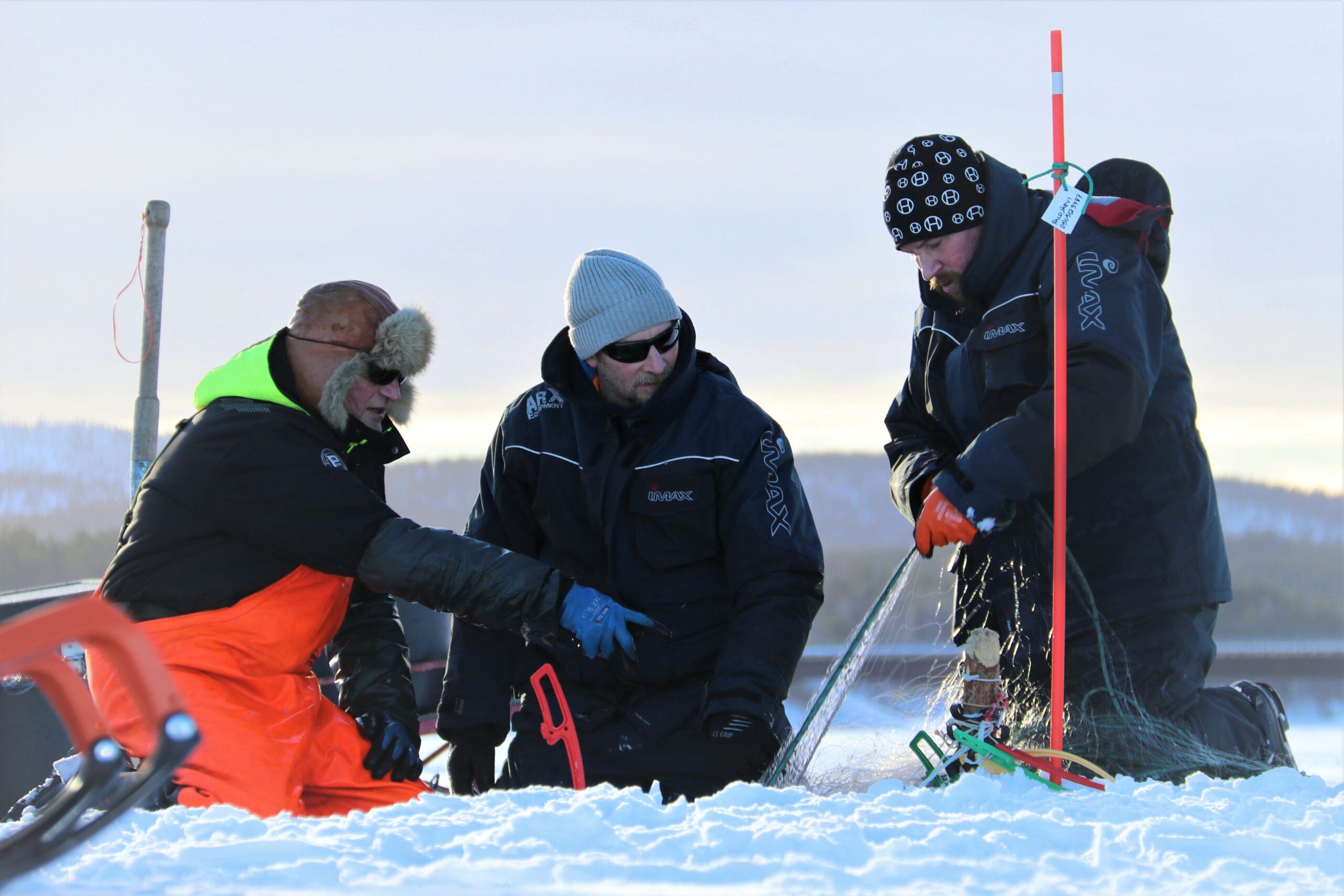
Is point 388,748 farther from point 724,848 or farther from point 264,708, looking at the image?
point 724,848

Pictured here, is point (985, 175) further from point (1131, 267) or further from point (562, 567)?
point (562, 567)

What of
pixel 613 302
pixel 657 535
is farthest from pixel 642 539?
pixel 613 302

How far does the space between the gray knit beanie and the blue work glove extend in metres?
0.62

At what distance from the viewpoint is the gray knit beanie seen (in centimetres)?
279

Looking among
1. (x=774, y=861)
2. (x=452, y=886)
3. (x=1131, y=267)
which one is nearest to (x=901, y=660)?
(x=1131, y=267)

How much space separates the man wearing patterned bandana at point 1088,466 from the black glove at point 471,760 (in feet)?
3.87

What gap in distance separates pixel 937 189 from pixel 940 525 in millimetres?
812

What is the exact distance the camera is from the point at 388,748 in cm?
274

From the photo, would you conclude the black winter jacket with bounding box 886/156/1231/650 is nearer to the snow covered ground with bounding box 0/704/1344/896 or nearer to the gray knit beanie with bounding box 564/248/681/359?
the gray knit beanie with bounding box 564/248/681/359

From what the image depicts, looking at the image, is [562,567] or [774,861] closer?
[774,861]

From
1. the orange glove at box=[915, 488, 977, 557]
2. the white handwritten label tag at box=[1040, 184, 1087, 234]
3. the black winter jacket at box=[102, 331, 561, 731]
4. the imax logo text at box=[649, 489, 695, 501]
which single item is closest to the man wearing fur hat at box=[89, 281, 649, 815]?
the black winter jacket at box=[102, 331, 561, 731]

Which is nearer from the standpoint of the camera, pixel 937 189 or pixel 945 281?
pixel 937 189

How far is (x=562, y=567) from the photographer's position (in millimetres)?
2934

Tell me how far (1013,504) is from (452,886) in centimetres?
163
